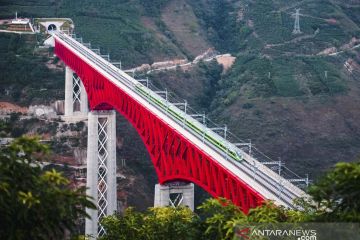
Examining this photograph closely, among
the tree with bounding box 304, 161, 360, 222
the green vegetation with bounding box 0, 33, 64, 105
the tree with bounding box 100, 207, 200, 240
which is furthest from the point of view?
the green vegetation with bounding box 0, 33, 64, 105

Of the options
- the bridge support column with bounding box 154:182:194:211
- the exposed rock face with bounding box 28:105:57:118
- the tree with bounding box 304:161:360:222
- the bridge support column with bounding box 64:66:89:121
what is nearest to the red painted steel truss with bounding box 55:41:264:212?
the bridge support column with bounding box 154:182:194:211

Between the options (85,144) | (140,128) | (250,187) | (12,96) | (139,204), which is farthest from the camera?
(12,96)

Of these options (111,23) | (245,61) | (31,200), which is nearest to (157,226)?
(31,200)

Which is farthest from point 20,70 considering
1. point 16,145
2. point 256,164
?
point 16,145

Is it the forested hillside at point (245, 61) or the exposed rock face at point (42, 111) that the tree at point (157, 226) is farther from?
the exposed rock face at point (42, 111)

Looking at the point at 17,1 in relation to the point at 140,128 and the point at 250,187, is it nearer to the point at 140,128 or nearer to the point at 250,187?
the point at 140,128

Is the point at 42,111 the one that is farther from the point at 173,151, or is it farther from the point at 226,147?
the point at 226,147

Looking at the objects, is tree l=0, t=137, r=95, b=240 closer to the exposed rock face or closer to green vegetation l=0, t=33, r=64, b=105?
the exposed rock face
